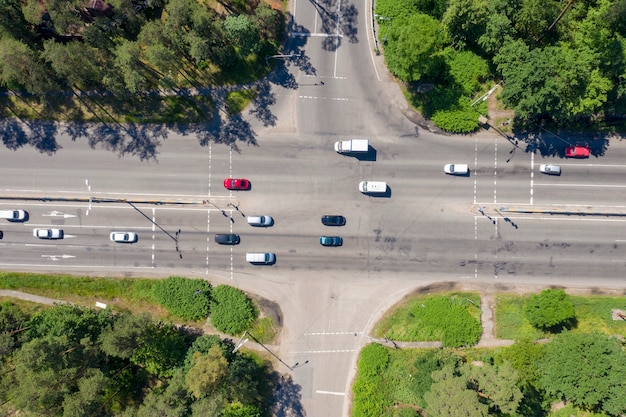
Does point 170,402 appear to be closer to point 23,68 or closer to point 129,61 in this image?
point 129,61

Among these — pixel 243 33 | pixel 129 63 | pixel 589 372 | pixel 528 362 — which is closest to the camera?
pixel 129 63

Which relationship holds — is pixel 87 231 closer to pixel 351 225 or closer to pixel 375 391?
pixel 351 225

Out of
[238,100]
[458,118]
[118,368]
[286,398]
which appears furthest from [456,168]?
[118,368]

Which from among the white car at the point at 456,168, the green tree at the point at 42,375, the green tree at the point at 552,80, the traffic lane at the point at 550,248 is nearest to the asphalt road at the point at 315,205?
the traffic lane at the point at 550,248

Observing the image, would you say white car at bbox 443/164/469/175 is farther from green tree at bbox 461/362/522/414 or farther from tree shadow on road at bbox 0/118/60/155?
tree shadow on road at bbox 0/118/60/155

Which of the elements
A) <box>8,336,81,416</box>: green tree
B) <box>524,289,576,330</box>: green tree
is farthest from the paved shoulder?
<box>524,289,576,330</box>: green tree

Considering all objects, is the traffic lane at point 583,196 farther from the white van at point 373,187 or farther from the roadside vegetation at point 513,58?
the white van at point 373,187
